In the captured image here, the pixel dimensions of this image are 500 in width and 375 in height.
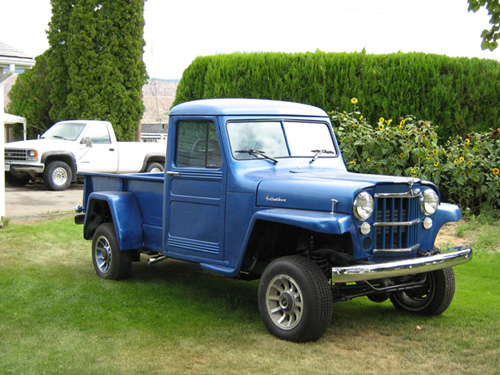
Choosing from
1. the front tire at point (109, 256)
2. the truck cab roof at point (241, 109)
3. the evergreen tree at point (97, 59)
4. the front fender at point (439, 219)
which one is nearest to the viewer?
the front fender at point (439, 219)

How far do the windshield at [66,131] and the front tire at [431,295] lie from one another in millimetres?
13014

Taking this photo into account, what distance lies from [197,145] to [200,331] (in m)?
1.77

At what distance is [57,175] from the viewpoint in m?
16.6

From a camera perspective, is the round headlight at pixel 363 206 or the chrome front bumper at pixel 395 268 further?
the round headlight at pixel 363 206

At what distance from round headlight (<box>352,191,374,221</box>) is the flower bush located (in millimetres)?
5249

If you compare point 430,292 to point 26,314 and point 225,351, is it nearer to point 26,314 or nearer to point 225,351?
point 225,351

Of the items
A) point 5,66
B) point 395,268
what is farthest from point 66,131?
point 395,268

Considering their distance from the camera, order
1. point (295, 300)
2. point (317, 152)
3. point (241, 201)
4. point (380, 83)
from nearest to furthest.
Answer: point (295, 300), point (241, 201), point (317, 152), point (380, 83)

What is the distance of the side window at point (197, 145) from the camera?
229 inches

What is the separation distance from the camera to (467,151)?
10398 millimetres

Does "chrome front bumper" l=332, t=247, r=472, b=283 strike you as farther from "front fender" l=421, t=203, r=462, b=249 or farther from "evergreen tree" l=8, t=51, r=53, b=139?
"evergreen tree" l=8, t=51, r=53, b=139

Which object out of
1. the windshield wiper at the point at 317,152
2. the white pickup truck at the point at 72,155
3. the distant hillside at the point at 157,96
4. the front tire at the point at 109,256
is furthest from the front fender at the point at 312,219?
the distant hillside at the point at 157,96

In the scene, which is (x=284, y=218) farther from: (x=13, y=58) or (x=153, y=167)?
(x=153, y=167)

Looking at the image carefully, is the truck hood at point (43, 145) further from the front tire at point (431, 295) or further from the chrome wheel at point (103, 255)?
the front tire at point (431, 295)
